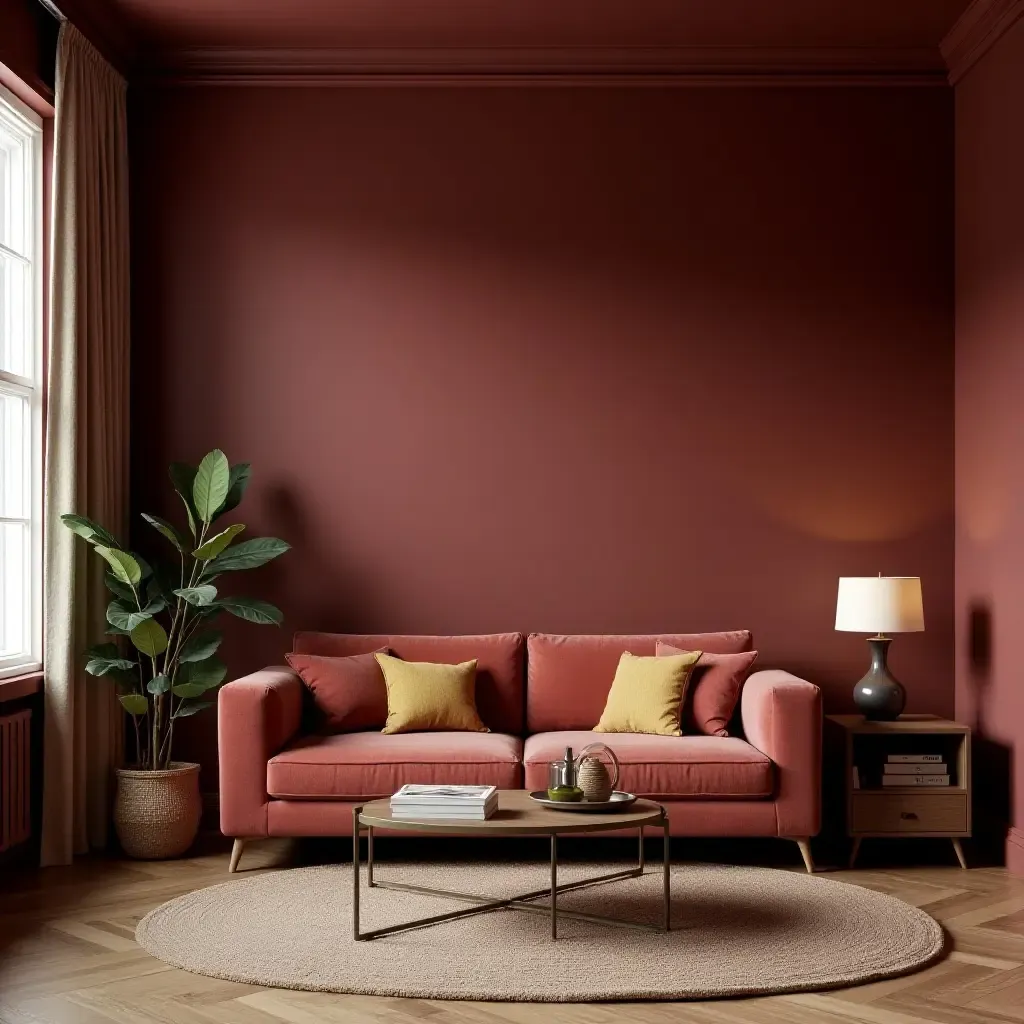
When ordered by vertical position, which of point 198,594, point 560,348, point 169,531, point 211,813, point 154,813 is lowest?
point 211,813

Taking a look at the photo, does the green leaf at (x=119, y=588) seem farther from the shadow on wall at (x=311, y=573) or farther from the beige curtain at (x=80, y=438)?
the shadow on wall at (x=311, y=573)

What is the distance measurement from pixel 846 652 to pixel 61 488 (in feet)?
11.2

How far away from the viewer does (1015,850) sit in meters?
4.86

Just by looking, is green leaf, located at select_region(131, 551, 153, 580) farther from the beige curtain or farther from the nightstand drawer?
the nightstand drawer

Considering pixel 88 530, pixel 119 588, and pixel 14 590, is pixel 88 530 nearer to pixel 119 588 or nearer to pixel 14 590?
pixel 119 588

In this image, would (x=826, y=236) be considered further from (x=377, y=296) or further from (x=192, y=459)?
(x=192, y=459)

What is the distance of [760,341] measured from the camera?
18.8ft

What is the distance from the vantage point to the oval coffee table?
3.61 metres

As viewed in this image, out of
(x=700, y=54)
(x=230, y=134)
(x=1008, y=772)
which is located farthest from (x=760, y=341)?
(x=230, y=134)

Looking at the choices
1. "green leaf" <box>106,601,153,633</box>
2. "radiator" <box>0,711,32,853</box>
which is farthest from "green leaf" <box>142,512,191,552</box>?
"radiator" <box>0,711,32,853</box>

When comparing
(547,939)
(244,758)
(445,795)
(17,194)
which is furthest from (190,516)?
(547,939)

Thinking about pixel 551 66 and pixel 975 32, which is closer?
pixel 975 32

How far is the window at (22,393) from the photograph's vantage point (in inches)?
200

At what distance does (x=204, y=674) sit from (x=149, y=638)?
28 centimetres
